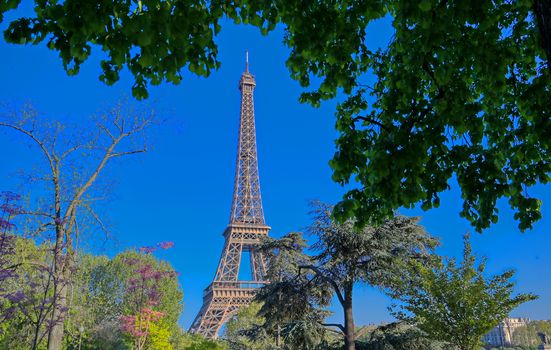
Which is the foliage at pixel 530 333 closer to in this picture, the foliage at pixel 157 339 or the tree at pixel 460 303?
the foliage at pixel 157 339

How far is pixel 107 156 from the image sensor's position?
928 cm

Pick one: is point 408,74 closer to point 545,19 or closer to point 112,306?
point 545,19

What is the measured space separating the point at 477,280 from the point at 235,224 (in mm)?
39705

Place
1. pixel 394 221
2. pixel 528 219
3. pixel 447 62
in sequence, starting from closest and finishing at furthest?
pixel 447 62
pixel 528 219
pixel 394 221

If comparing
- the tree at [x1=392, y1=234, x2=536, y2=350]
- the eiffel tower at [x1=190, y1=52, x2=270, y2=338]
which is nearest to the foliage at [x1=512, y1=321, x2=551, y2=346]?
the eiffel tower at [x1=190, y1=52, x2=270, y2=338]

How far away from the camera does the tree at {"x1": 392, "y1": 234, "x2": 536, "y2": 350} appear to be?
12.4 meters

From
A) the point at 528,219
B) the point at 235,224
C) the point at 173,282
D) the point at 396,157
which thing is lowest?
the point at 528,219

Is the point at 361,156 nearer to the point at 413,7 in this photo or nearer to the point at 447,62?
the point at 447,62

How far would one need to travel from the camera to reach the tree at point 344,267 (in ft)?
42.7

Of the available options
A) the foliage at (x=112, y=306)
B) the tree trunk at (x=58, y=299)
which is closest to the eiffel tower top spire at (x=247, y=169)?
the foliage at (x=112, y=306)

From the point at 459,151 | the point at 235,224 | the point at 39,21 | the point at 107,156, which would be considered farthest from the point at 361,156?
the point at 235,224

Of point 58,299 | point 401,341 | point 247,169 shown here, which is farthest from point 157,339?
point 247,169

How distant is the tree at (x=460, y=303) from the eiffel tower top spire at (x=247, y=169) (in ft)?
130

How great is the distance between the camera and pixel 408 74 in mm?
5465
